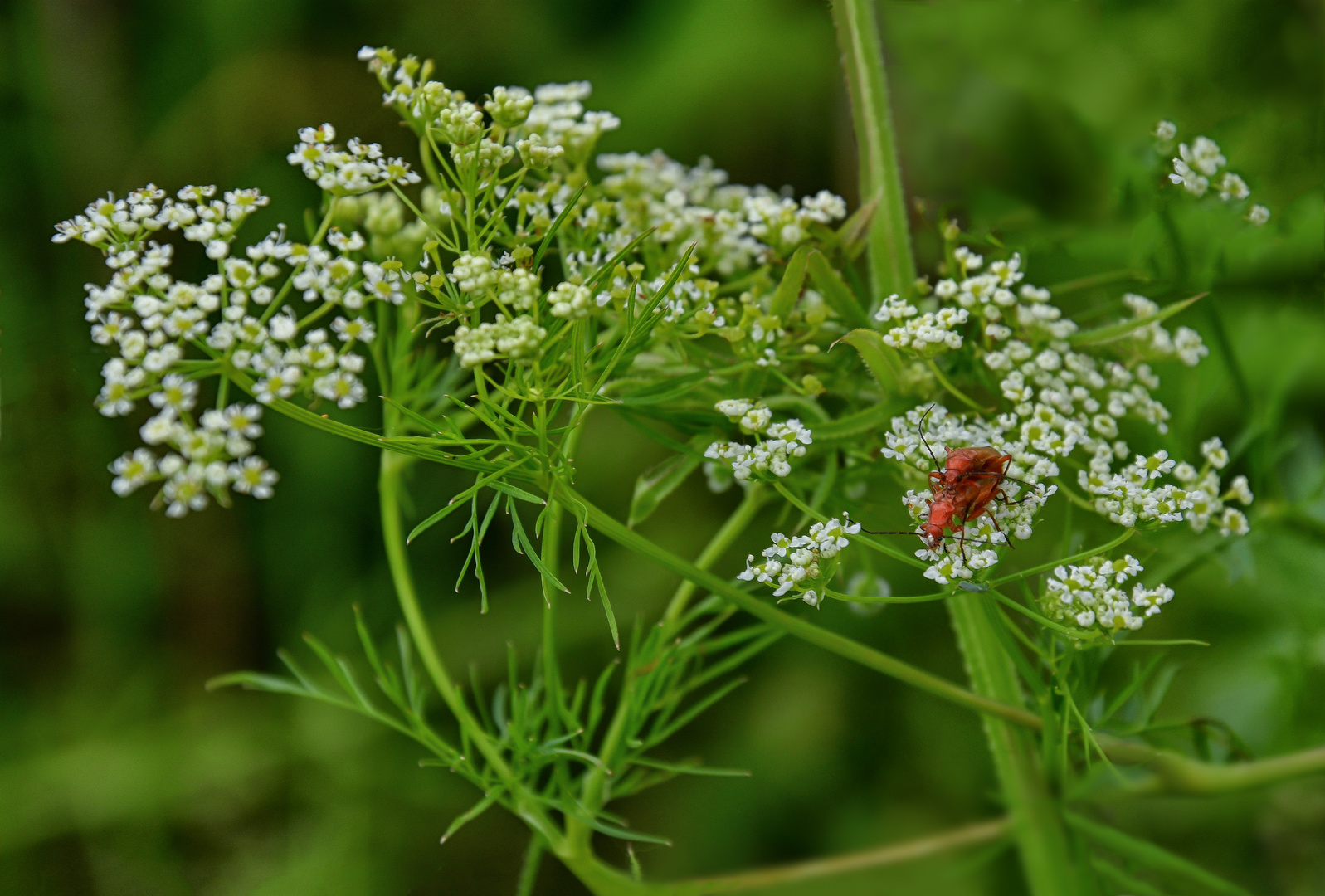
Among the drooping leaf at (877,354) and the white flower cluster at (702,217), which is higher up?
the white flower cluster at (702,217)

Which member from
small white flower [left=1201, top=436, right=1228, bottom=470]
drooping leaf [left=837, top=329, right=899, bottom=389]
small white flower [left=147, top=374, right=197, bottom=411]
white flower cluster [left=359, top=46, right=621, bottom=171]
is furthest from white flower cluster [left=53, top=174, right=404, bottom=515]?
small white flower [left=1201, top=436, right=1228, bottom=470]

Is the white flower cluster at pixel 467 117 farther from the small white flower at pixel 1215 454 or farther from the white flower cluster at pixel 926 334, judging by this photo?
the small white flower at pixel 1215 454

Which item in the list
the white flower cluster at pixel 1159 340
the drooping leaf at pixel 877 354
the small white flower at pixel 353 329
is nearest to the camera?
the small white flower at pixel 353 329

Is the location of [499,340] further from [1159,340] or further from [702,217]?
[1159,340]

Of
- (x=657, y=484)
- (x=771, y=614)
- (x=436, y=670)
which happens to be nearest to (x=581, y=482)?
(x=436, y=670)

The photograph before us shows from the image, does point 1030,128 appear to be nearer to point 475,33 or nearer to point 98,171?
point 475,33

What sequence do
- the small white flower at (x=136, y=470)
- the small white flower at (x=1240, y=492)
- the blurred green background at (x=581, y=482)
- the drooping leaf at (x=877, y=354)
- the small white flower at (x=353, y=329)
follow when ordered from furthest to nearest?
the blurred green background at (x=581, y=482), the small white flower at (x=1240, y=492), the drooping leaf at (x=877, y=354), the small white flower at (x=353, y=329), the small white flower at (x=136, y=470)

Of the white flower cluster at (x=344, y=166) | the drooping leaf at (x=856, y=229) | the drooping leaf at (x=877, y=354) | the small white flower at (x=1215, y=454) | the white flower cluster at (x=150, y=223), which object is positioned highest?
the drooping leaf at (x=856, y=229)

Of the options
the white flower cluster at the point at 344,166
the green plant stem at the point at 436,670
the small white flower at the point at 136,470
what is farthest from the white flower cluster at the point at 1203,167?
the small white flower at the point at 136,470
